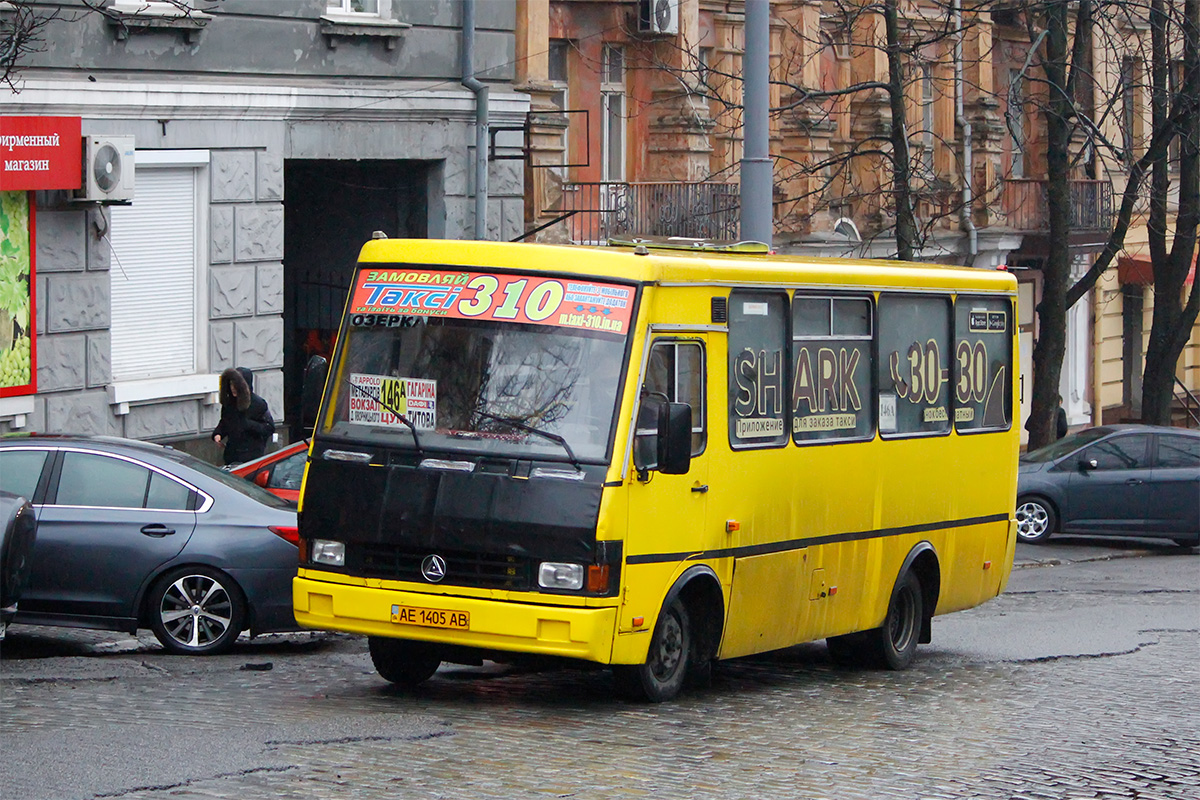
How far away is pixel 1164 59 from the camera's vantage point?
2712 centimetres

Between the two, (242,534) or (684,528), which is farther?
(242,534)

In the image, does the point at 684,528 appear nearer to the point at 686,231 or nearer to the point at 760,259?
the point at 760,259

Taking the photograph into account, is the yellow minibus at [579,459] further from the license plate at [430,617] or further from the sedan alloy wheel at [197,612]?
the sedan alloy wheel at [197,612]

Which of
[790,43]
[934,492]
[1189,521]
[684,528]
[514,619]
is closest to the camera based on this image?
[514,619]

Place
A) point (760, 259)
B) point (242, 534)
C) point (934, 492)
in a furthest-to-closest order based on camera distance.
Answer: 1. point (934, 492)
2. point (242, 534)
3. point (760, 259)

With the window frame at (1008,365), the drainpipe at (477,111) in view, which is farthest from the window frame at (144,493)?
the drainpipe at (477,111)

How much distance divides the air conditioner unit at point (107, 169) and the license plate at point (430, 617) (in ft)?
32.1

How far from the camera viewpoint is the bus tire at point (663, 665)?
1023 cm

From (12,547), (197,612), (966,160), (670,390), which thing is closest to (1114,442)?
(966,160)

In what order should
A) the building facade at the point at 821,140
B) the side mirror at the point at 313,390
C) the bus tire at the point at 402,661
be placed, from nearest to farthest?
the side mirror at the point at 313,390
the bus tire at the point at 402,661
the building facade at the point at 821,140

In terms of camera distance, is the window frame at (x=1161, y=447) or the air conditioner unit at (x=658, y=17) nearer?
the window frame at (x=1161, y=447)

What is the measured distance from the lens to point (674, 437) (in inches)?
392

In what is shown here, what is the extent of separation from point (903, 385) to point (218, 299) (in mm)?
9860

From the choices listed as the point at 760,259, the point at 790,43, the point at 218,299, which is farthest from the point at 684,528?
the point at 790,43
